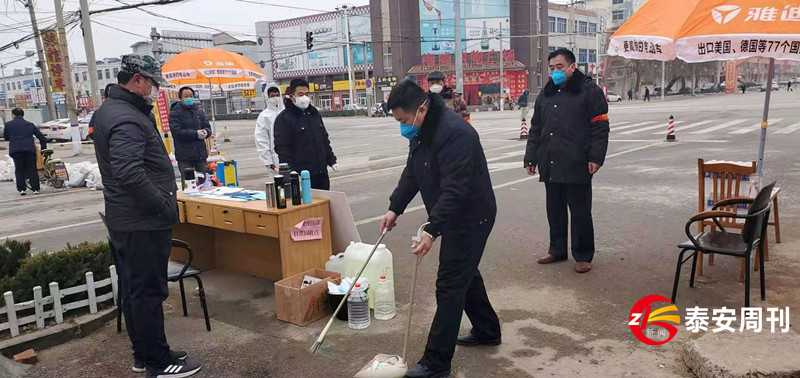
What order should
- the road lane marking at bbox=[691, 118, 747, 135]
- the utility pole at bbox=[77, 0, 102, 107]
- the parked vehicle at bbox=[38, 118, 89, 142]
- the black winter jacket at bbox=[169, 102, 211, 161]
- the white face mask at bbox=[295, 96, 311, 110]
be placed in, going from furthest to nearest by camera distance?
1. the parked vehicle at bbox=[38, 118, 89, 142]
2. the road lane marking at bbox=[691, 118, 747, 135]
3. the utility pole at bbox=[77, 0, 102, 107]
4. the black winter jacket at bbox=[169, 102, 211, 161]
5. the white face mask at bbox=[295, 96, 311, 110]

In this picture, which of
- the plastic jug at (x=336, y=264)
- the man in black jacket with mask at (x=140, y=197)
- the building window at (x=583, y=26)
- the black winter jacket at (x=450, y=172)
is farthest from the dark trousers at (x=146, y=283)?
the building window at (x=583, y=26)

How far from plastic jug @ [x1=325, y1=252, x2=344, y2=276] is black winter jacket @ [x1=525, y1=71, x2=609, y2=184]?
2194mm

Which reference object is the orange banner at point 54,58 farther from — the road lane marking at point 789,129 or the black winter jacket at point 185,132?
the road lane marking at point 789,129

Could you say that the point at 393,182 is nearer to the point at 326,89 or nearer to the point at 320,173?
the point at 320,173

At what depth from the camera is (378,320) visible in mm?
4508

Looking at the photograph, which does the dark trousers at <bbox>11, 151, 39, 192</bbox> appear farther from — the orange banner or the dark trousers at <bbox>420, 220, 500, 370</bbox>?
the dark trousers at <bbox>420, 220, 500, 370</bbox>

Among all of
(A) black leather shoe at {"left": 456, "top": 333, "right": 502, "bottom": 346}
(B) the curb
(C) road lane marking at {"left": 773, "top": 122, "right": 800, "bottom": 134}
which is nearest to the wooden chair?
(A) black leather shoe at {"left": 456, "top": 333, "right": 502, "bottom": 346}

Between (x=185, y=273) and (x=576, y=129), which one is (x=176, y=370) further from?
(x=576, y=129)

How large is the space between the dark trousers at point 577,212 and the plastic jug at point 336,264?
224cm

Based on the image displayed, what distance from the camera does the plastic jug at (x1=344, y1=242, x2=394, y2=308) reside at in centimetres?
468

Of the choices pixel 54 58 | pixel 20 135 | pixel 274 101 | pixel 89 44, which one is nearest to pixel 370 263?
pixel 274 101

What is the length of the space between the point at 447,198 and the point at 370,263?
5.46 ft

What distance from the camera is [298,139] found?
6.12m

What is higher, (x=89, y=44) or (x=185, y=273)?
(x=89, y=44)
